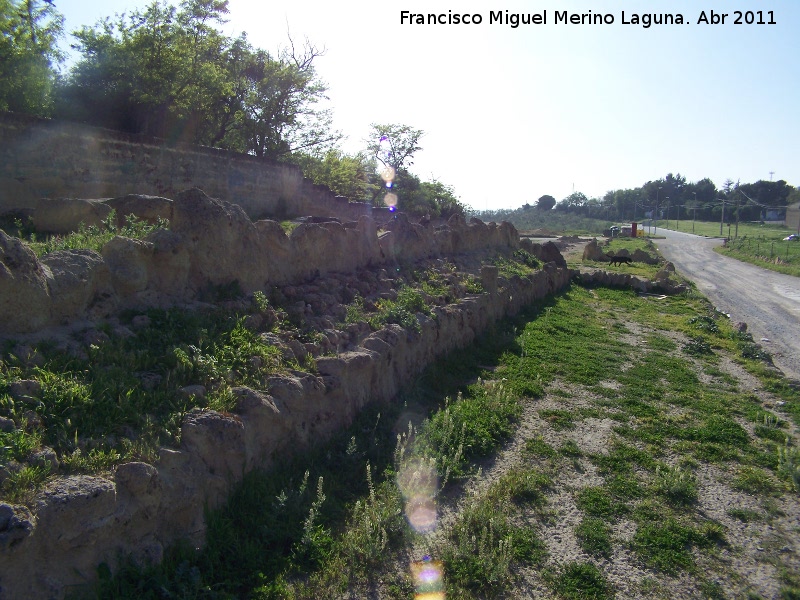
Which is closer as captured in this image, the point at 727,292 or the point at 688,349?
the point at 688,349

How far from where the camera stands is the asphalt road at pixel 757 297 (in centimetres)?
1218

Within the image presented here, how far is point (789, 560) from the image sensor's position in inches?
165

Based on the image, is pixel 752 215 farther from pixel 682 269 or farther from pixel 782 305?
pixel 782 305

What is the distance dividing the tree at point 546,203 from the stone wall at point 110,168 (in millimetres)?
100160

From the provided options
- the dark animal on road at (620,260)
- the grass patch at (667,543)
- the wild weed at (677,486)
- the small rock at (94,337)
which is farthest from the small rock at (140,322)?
the dark animal on road at (620,260)

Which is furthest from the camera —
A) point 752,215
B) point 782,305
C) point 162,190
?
point 752,215

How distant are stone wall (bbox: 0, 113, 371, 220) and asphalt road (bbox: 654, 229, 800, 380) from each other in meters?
10.5

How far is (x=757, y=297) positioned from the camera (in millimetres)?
19844

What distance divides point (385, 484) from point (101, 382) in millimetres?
2171

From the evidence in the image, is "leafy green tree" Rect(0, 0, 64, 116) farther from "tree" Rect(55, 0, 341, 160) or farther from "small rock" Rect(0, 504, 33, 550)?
"small rock" Rect(0, 504, 33, 550)

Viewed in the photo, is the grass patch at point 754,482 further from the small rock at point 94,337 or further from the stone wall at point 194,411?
the small rock at point 94,337

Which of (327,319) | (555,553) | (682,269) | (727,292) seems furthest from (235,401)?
(682,269)

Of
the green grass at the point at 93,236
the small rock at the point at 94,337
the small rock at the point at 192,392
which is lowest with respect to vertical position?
the small rock at the point at 192,392

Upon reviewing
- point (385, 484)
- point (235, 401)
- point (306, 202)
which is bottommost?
point (385, 484)
